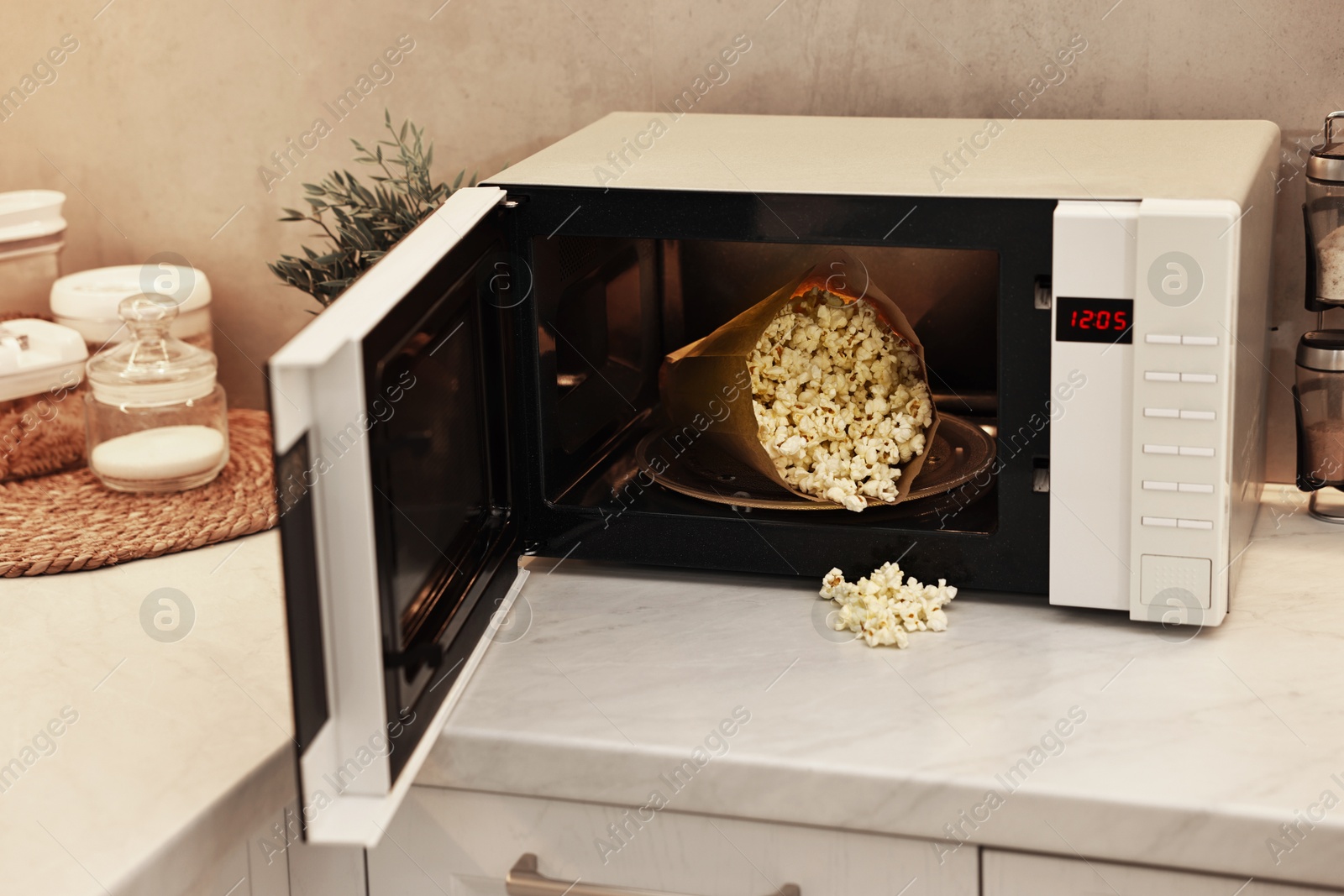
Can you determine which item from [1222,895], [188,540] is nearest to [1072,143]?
[1222,895]

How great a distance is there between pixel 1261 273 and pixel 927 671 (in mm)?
409

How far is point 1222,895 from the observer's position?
73 centimetres

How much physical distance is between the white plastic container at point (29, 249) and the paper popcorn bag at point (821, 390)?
67cm

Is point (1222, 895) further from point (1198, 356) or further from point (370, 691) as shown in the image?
point (370, 691)

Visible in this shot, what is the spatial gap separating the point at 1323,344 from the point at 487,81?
30.9 inches

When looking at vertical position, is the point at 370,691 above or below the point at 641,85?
below

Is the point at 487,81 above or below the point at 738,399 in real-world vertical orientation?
above

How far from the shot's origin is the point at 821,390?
1.00 meters

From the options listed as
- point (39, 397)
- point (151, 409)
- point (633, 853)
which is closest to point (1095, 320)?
point (633, 853)

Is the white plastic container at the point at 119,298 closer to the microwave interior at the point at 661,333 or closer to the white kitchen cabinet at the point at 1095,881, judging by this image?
the microwave interior at the point at 661,333

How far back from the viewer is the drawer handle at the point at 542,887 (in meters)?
0.82

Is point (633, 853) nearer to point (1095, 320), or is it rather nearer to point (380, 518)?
point (380, 518)

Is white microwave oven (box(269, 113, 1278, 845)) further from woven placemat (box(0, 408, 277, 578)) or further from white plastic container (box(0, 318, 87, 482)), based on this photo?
white plastic container (box(0, 318, 87, 482))

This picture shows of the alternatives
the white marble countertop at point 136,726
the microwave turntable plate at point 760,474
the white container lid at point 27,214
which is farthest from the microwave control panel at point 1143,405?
the white container lid at point 27,214
